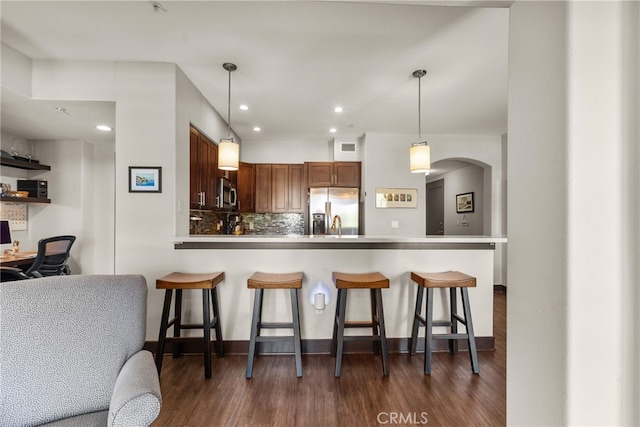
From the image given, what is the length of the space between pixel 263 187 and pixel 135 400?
4221 mm

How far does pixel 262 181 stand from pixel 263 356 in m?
3.21

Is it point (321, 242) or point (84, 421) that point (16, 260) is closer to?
point (84, 421)

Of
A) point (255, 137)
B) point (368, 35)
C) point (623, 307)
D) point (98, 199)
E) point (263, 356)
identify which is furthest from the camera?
point (255, 137)

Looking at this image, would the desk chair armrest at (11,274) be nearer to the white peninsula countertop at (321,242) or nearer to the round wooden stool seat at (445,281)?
the white peninsula countertop at (321,242)

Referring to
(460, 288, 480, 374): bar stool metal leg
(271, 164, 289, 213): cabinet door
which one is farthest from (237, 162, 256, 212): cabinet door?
(460, 288, 480, 374): bar stool metal leg

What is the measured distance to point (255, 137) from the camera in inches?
191

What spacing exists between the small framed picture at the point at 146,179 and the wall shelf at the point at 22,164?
264 cm

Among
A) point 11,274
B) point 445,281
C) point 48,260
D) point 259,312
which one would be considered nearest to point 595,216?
point 445,281

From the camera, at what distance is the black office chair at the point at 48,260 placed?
3268mm

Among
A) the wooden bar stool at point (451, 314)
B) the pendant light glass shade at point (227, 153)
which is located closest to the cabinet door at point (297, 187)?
the pendant light glass shade at point (227, 153)

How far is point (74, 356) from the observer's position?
46.9 inches

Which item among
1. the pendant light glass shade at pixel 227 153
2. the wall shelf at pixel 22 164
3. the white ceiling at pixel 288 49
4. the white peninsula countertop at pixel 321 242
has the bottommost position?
the white peninsula countertop at pixel 321 242

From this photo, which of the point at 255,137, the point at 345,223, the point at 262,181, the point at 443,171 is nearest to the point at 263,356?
the point at 345,223

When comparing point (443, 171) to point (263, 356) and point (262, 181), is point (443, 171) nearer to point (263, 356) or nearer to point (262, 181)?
point (262, 181)
